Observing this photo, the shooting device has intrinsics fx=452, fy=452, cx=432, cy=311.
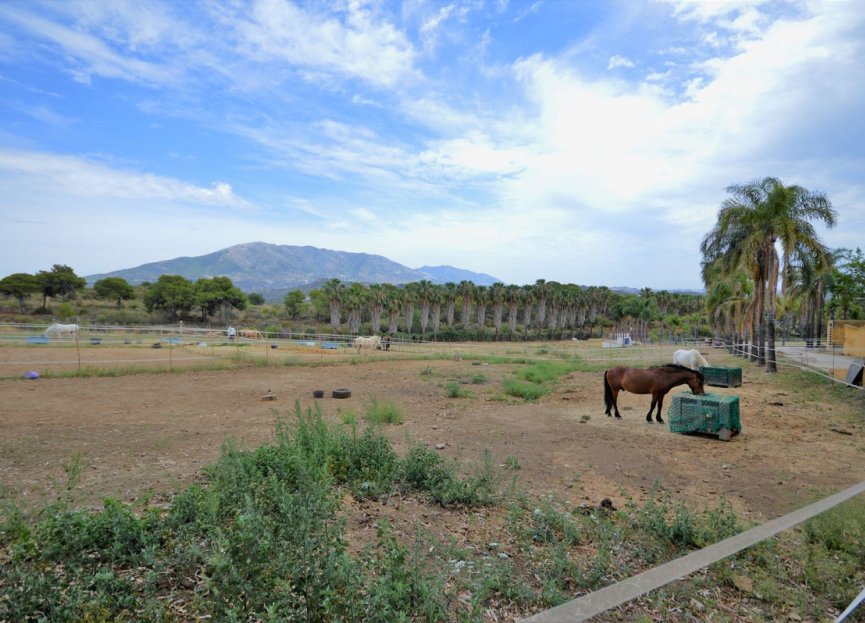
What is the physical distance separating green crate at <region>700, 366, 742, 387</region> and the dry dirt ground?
378mm

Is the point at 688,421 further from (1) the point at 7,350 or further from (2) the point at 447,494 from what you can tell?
(1) the point at 7,350

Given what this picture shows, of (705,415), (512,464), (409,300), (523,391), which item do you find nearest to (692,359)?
(523,391)

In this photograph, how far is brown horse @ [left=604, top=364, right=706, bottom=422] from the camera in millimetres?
10656

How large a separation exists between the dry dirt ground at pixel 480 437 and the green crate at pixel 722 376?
14.9 inches

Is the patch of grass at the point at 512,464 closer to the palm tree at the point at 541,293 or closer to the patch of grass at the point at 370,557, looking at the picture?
the patch of grass at the point at 370,557

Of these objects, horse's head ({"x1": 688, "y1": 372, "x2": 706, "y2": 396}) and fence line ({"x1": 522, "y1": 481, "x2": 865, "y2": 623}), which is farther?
horse's head ({"x1": 688, "y1": 372, "x2": 706, "y2": 396})

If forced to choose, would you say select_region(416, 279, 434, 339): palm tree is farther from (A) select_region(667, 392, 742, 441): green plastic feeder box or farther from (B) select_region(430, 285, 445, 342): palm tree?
(A) select_region(667, 392, 742, 441): green plastic feeder box

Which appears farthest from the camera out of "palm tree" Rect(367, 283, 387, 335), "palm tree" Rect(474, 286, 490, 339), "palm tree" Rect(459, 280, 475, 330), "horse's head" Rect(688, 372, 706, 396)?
"palm tree" Rect(474, 286, 490, 339)

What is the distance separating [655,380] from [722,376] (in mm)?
7405

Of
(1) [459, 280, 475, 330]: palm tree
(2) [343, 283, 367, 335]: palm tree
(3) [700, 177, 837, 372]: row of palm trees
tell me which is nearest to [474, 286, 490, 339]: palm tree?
(1) [459, 280, 475, 330]: palm tree

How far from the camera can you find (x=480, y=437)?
9.05 metres

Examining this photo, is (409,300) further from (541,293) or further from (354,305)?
(541,293)

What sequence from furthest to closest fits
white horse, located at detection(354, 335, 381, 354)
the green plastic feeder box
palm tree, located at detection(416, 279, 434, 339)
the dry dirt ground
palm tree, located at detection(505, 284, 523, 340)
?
1. palm tree, located at detection(505, 284, 523, 340)
2. palm tree, located at detection(416, 279, 434, 339)
3. white horse, located at detection(354, 335, 381, 354)
4. the green plastic feeder box
5. the dry dirt ground

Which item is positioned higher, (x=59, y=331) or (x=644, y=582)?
(x=644, y=582)
